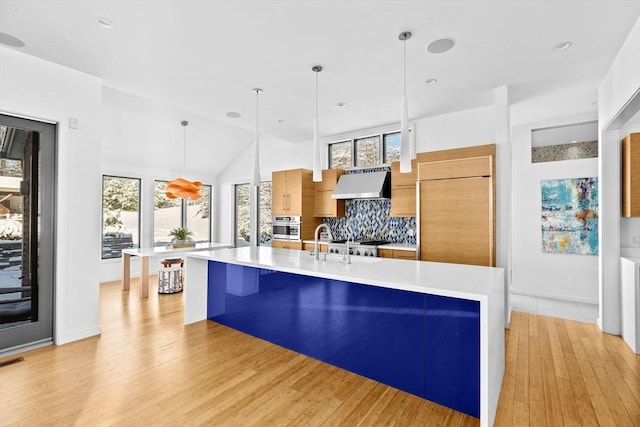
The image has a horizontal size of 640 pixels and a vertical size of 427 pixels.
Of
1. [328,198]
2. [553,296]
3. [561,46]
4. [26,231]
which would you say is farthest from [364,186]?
[26,231]

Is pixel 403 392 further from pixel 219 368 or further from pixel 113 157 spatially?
pixel 113 157

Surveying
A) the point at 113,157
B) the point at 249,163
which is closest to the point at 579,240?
the point at 249,163

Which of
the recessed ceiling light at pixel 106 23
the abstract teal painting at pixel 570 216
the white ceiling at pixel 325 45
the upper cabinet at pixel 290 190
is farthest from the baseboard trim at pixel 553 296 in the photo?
the recessed ceiling light at pixel 106 23

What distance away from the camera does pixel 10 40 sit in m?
2.68

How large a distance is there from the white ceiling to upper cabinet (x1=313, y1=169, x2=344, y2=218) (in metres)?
1.84

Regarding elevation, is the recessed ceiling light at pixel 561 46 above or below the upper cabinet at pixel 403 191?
above

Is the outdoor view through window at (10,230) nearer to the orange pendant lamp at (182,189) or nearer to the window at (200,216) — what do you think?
the orange pendant lamp at (182,189)

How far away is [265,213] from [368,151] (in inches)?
115

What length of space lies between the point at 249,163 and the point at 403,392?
6.11m

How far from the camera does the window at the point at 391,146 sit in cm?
539

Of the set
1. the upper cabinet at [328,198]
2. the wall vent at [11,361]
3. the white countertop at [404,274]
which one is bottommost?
the wall vent at [11,361]

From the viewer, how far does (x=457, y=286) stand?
1.96 metres

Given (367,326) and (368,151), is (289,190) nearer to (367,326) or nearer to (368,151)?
(368,151)

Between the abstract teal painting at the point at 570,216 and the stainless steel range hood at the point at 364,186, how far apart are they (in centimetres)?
241
